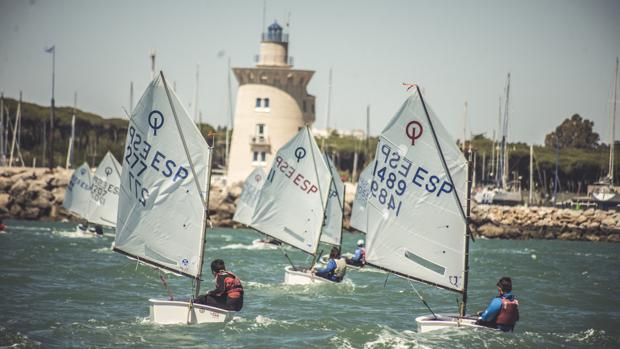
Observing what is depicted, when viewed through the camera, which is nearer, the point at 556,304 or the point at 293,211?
the point at 556,304

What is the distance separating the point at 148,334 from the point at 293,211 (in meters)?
12.8

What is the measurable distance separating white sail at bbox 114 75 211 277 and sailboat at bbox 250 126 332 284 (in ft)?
37.4

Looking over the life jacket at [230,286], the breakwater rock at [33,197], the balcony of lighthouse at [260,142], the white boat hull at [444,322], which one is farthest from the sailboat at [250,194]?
the white boat hull at [444,322]

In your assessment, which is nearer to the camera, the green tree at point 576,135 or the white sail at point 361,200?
the white sail at point 361,200

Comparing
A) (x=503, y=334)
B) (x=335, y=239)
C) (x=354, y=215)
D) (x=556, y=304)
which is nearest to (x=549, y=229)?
(x=354, y=215)

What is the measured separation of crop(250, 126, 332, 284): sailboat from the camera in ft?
105

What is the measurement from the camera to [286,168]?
108 ft

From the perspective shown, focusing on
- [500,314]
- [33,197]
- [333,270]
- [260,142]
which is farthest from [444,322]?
[33,197]

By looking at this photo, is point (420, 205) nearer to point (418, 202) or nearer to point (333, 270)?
point (418, 202)

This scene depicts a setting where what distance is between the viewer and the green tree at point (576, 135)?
114m

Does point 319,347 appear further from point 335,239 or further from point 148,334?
point 335,239

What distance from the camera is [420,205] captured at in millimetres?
20875

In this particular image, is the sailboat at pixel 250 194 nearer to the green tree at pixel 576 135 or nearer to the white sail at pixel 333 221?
the white sail at pixel 333 221

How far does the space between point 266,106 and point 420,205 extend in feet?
178
